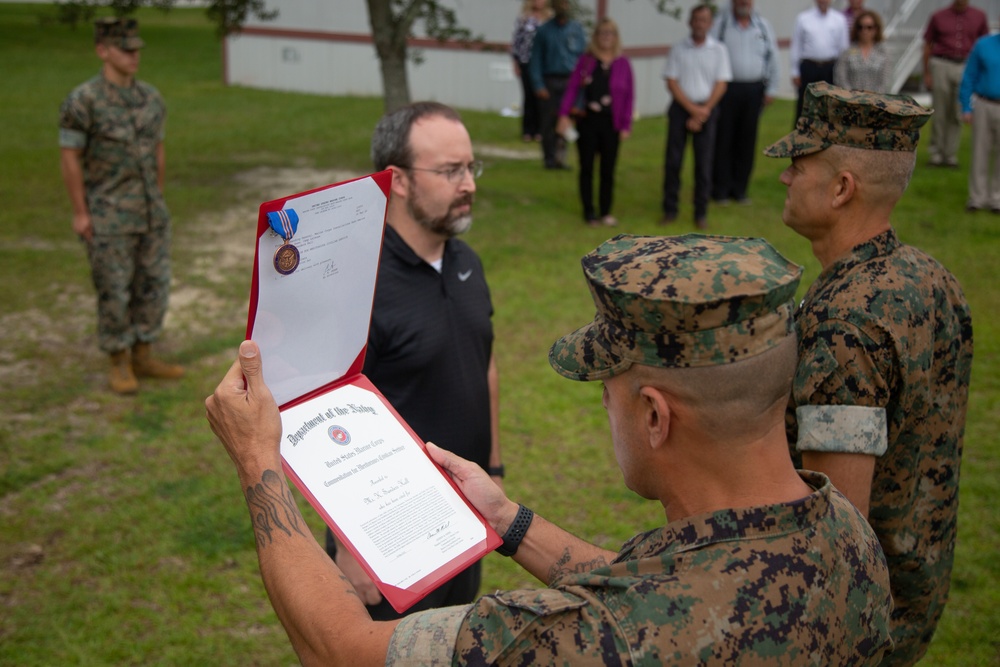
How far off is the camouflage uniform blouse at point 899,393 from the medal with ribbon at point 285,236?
127 centimetres

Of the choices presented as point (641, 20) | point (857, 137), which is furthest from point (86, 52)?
point (857, 137)

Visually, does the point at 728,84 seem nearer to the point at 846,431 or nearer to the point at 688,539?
the point at 846,431

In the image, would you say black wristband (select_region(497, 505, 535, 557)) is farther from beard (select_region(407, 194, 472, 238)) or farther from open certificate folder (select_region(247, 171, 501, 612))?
beard (select_region(407, 194, 472, 238))

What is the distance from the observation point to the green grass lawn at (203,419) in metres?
4.01

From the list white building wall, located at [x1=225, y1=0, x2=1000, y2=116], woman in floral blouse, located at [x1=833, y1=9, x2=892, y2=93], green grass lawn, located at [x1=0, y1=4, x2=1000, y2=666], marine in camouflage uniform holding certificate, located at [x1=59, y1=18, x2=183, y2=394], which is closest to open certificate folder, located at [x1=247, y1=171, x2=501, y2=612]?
green grass lawn, located at [x1=0, y1=4, x2=1000, y2=666]

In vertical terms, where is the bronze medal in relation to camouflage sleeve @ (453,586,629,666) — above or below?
above

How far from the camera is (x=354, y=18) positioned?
62.2 feet

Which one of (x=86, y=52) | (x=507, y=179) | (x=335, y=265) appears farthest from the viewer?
(x=86, y=52)

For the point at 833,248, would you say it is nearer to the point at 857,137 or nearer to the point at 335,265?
the point at 857,137

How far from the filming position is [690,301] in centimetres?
143

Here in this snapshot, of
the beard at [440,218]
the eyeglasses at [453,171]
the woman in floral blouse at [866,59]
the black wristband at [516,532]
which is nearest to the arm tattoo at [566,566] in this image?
the black wristband at [516,532]

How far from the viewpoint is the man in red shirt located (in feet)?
39.7

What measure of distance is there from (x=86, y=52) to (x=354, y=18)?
420 inches

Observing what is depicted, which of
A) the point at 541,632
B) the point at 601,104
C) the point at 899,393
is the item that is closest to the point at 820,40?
the point at 601,104
